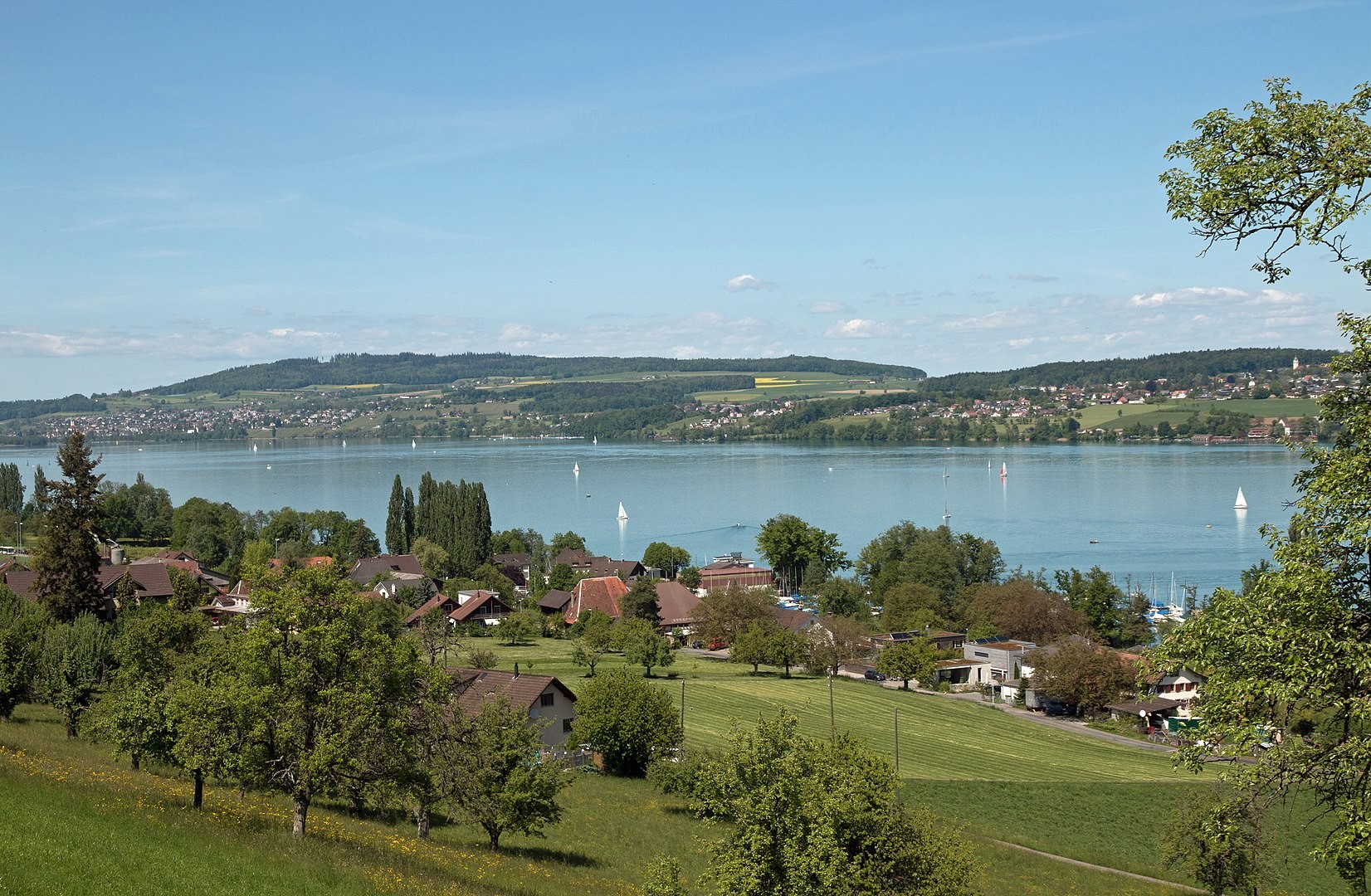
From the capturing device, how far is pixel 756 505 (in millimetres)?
111062

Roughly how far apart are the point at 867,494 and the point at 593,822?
98665 mm

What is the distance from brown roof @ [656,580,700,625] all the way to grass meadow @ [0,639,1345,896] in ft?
45.7

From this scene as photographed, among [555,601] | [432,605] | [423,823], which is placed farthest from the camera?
[555,601]

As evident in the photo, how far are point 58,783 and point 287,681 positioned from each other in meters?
2.62

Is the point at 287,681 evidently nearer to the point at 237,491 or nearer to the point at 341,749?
the point at 341,749

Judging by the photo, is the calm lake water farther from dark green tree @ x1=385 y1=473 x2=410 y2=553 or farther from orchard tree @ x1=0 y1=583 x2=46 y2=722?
orchard tree @ x1=0 y1=583 x2=46 y2=722

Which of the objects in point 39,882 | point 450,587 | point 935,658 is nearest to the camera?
point 39,882

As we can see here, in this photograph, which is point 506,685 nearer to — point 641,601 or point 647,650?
point 647,650

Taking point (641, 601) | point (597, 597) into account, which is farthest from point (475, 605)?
point (641, 601)

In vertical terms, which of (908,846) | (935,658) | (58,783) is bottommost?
(935,658)

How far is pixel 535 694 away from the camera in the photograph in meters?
26.5

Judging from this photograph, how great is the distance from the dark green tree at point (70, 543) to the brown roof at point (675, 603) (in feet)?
95.4

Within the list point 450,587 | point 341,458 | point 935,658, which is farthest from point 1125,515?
point 341,458

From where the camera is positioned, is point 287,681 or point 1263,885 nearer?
point 287,681
